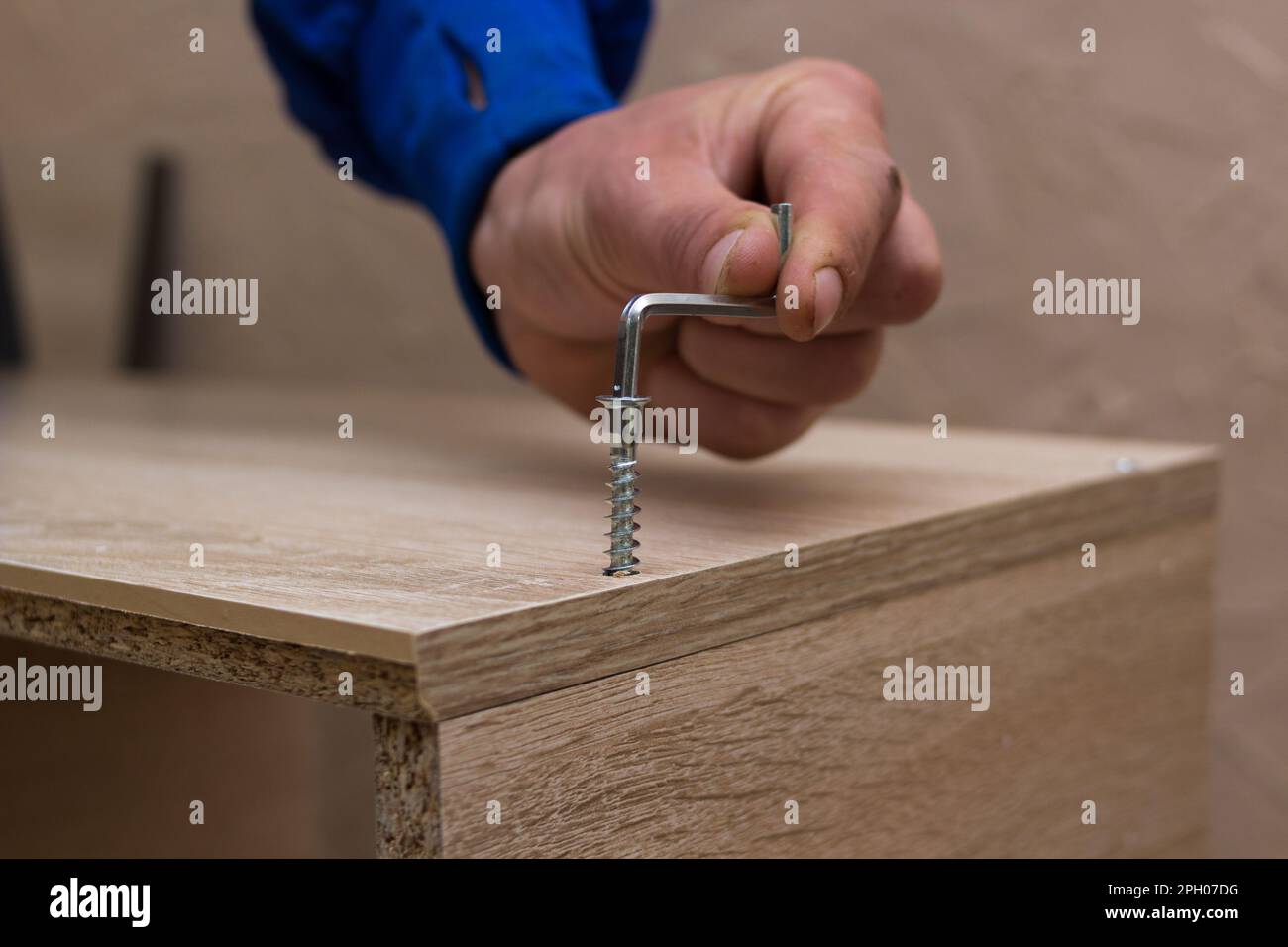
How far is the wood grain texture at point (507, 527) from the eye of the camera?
0.31 m

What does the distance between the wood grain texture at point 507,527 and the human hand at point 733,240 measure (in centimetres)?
4

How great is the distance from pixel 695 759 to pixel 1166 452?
0.36 meters

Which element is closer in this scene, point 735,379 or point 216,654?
point 216,654

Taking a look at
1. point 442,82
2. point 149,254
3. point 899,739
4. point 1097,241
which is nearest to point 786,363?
point 899,739

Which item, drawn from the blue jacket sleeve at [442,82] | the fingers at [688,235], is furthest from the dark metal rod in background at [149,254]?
the fingers at [688,235]

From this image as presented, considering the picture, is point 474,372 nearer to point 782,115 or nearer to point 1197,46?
point 1197,46

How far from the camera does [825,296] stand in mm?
365

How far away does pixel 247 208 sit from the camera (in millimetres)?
1343

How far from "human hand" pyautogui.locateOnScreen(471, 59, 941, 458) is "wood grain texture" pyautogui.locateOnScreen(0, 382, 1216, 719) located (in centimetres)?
4

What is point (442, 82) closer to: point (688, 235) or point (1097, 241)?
point (688, 235)

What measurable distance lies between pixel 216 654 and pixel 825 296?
0.60ft

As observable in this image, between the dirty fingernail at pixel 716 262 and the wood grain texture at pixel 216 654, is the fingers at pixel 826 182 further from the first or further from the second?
the wood grain texture at pixel 216 654

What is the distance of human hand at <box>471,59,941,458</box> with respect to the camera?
386 mm
